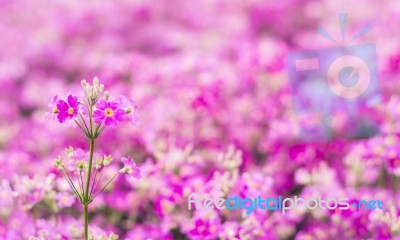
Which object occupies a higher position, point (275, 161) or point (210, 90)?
point (210, 90)

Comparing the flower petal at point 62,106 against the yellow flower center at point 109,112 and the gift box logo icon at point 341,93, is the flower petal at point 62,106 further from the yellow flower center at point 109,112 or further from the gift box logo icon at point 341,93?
the gift box logo icon at point 341,93

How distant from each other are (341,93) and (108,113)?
1.82 meters

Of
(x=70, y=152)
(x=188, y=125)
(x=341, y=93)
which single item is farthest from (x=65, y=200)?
(x=341, y=93)

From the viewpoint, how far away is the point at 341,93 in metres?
3.37

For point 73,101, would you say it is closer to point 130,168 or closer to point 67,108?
point 67,108

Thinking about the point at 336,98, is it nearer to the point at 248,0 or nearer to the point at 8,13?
the point at 248,0

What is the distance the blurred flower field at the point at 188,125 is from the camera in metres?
2.47

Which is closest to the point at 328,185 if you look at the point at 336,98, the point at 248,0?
the point at 336,98

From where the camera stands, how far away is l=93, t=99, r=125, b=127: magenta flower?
1.88 m

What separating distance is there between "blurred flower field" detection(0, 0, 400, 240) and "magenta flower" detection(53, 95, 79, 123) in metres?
0.22

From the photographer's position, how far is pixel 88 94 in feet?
6.04

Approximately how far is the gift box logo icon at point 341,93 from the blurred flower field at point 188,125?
0.22 ft

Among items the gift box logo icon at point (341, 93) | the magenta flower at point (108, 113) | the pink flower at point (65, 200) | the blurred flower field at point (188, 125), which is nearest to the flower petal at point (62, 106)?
the magenta flower at point (108, 113)

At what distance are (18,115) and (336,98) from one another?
2083 millimetres
